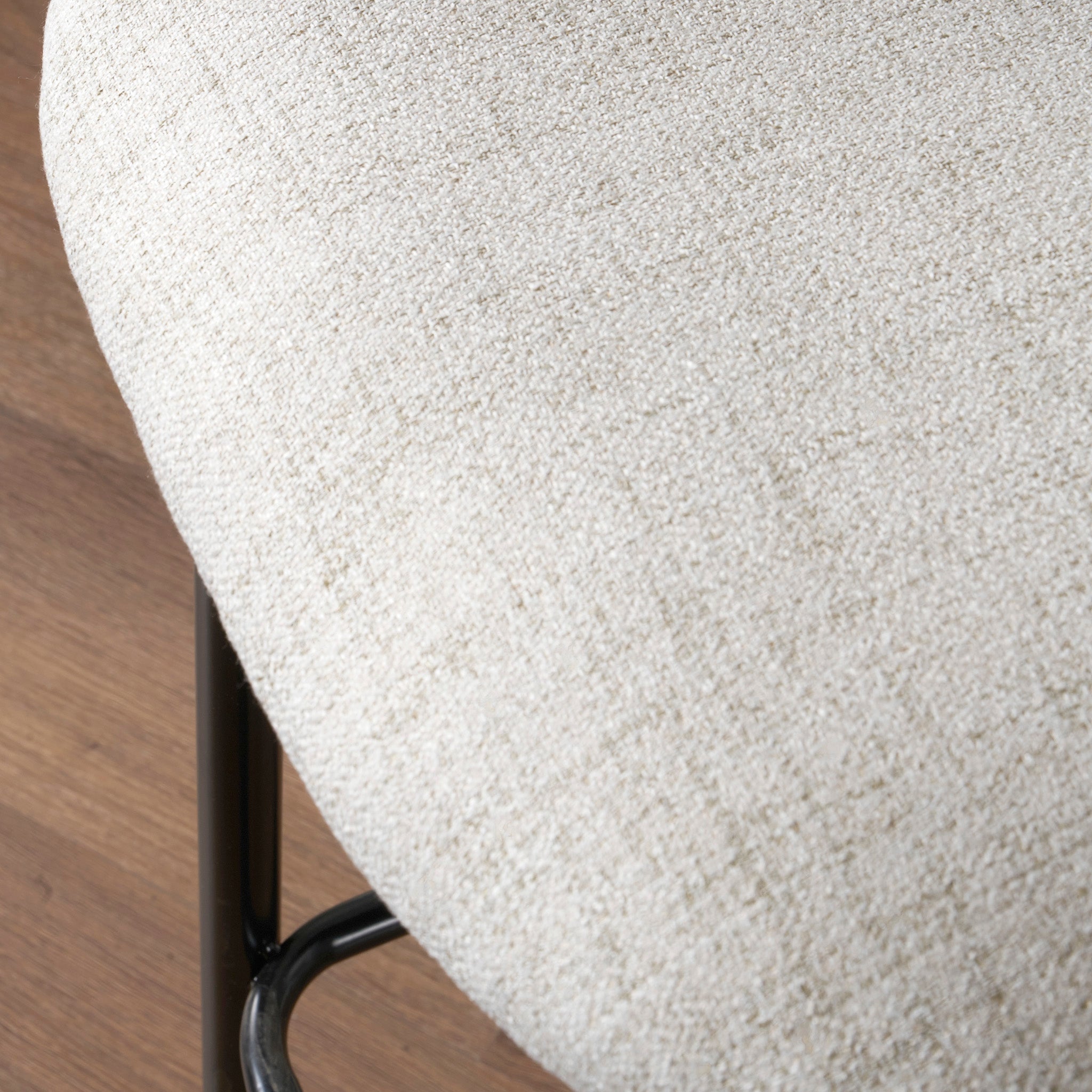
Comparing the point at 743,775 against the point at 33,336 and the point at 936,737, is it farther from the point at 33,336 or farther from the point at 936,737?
the point at 33,336

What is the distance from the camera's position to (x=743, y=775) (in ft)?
0.54

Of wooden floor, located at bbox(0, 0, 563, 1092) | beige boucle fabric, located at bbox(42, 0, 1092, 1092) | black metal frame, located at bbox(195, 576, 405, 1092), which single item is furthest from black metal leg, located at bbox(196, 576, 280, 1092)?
wooden floor, located at bbox(0, 0, 563, 1092)

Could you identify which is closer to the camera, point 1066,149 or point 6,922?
point 1066,149

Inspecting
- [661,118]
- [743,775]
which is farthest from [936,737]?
[661,118]

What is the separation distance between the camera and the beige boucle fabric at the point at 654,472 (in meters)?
0.16

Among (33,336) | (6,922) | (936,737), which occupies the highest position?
(936,737)

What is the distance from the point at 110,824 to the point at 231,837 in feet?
1.57

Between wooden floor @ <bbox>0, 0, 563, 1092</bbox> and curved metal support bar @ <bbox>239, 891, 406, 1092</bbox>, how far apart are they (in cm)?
36

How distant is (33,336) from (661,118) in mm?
956

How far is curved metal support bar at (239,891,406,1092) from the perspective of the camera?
0.33 metres

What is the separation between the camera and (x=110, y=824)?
2.66 feet

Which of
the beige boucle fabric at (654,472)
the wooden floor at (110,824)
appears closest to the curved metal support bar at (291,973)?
the beige boucle fabric at (654,472)

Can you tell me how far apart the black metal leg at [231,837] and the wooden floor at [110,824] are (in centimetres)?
33

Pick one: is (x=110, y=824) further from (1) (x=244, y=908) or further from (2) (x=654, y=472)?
(2) (x=654, y=472)
